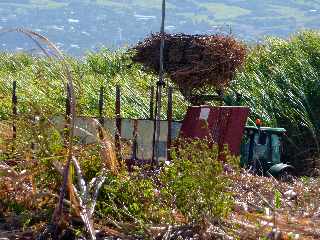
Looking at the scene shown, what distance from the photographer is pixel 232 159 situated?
7.70 metres

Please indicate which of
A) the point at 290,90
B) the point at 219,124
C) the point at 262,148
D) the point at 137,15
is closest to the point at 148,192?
the point at 219,124

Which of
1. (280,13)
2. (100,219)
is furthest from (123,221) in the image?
(280,13)

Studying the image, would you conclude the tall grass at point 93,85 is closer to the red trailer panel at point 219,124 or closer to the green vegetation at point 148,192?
the red trailer panel at point 219,124

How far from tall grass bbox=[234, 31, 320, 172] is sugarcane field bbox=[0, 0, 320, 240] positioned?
0.03 meters

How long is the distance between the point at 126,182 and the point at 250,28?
209 feet

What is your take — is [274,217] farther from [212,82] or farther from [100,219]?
[212,82]

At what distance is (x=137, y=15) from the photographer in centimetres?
8338

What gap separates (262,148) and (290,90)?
463cm

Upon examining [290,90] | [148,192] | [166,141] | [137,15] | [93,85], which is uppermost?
[148,192]

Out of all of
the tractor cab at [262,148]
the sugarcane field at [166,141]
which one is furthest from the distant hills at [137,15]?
the tractor cab at [262,148]

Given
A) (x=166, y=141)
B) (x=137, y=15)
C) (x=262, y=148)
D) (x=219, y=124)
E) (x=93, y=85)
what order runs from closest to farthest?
1. (x=166, y=141)
2. (x=219, y=124)
3. (x=262, y=148)
4. (x=93, y=85)
5. (x=137, y=15)

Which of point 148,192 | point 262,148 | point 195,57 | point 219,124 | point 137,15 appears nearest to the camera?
point 148,192

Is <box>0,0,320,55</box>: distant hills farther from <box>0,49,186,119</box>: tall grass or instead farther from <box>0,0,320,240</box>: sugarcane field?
<box>0,0,320,240</box>: sugarcane field

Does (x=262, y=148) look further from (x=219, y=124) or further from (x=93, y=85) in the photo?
(x=93, y=85)
